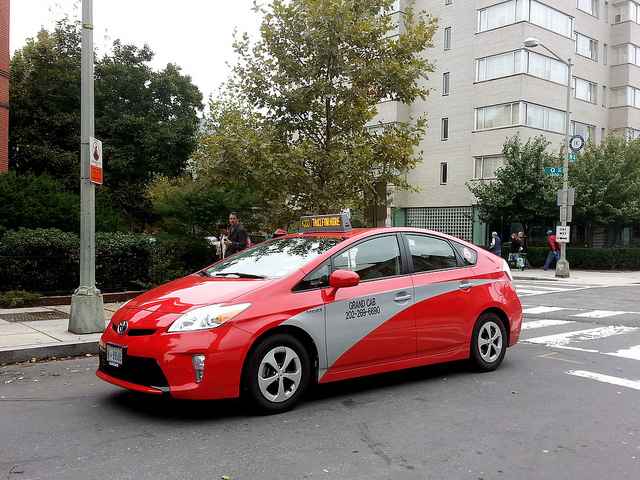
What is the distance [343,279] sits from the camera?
540 centimetres

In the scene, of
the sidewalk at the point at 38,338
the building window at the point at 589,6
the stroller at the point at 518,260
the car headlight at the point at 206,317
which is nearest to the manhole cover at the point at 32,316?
the sidewalk at the point at 38,338

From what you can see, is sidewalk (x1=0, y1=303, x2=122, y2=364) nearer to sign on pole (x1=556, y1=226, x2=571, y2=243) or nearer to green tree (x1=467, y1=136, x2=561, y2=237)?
sign on pole (x1=556, y1=226, x2=571, y2=243)

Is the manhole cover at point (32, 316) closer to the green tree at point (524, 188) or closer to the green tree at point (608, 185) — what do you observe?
the green tree at point (524, 188)

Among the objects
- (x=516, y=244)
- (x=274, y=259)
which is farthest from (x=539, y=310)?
(x=516, y=244)

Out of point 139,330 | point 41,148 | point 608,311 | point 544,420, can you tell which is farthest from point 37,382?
point 41,148

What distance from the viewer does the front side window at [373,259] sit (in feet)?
19.1

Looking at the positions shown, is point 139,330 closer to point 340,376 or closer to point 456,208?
point 340,376

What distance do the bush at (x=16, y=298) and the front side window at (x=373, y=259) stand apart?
7417 millimetres

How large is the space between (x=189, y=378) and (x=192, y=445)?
557 millimetres

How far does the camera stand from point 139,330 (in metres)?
5.00

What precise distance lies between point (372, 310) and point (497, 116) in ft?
100

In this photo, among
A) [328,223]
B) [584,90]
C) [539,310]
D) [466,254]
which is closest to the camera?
[328,223]

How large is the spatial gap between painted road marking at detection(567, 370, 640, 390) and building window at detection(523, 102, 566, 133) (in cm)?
2849

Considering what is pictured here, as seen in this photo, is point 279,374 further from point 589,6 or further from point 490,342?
point 589,6
